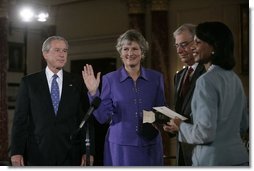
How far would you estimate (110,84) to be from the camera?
191cm

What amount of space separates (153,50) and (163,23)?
5.8 inches

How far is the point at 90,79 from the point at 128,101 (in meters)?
0.22

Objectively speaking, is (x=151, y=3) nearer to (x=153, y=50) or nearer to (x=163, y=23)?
(x=163, y=23)

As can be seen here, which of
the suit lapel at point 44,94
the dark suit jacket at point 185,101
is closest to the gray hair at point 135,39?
the dark suit jacket at point 185,101

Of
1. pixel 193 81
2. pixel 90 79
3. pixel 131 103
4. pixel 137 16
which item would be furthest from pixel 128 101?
pixel 137 16

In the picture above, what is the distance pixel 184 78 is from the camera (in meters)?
1.86

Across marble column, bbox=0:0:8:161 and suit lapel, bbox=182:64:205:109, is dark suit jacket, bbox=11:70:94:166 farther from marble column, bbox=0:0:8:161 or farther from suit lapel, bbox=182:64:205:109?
suit lapel, bbox=182:64:205:109

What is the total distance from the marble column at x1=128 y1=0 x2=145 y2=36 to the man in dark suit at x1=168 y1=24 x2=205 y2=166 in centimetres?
18

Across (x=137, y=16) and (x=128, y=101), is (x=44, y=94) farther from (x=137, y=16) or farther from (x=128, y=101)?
(x=137, y=16)

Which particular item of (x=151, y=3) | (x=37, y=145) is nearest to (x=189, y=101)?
(x=151, y=3)

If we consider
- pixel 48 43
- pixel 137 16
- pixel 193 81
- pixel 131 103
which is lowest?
pixel 131 103

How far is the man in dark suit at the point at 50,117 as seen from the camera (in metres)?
1.96

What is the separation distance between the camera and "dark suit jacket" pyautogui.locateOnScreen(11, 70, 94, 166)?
6.44ft

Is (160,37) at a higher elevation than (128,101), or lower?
higher
